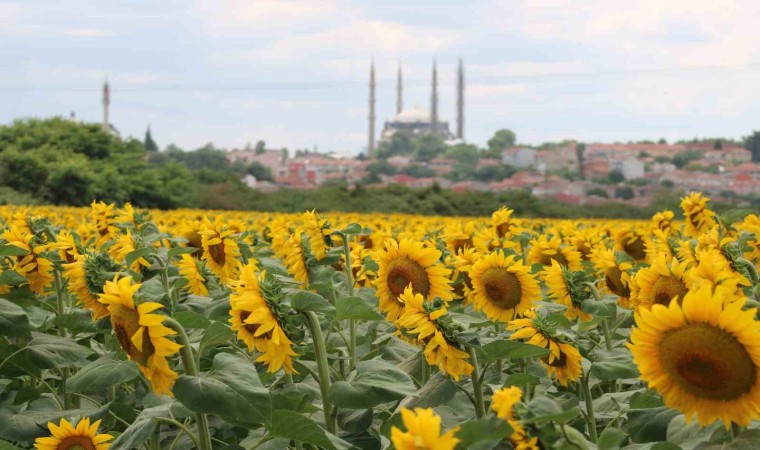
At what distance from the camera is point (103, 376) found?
2.09 meters

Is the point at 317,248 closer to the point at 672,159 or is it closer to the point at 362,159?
the point at 672,159

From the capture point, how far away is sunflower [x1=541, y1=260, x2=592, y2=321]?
287cm

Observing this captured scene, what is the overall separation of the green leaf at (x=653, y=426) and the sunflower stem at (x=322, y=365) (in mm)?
634

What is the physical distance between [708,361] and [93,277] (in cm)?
157

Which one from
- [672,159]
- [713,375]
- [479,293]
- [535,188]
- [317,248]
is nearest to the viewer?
[713,375]

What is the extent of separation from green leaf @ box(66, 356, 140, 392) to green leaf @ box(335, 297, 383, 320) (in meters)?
0.45

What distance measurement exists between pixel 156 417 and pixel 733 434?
109 centimetres

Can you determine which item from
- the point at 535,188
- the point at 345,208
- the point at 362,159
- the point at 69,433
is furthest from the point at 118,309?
the point at 362,159

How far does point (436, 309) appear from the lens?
2047 mm

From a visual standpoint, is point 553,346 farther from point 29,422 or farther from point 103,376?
point 29,422

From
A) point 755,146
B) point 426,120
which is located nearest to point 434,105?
point 426,120

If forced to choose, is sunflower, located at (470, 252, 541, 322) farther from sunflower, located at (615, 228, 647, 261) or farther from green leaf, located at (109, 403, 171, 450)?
sunflower, located at (615, 228, 647, 261)

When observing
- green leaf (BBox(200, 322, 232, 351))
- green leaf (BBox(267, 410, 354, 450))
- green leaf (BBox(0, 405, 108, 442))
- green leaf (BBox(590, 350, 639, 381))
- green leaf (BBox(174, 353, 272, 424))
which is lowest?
green leaf (BBox(0, 405, 108, 442))

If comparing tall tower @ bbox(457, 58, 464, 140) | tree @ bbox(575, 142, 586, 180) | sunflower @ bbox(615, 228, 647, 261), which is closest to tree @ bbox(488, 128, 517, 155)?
tall tower @ bbox(457, 58, 464, 140)
